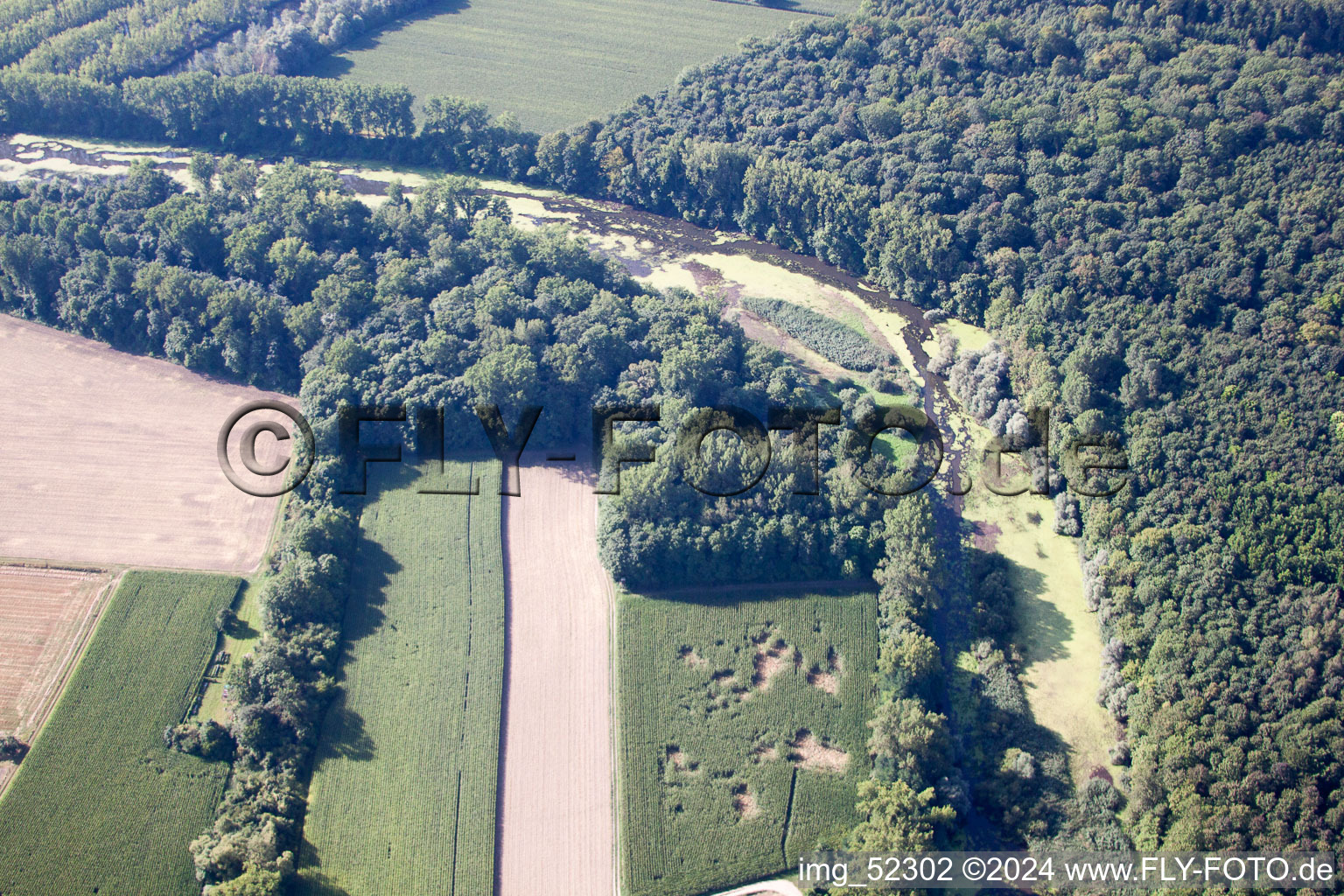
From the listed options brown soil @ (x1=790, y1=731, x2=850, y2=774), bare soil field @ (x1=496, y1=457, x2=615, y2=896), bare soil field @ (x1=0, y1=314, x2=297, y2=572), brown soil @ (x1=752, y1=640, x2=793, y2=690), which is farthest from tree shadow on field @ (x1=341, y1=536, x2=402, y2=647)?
brown soil @ (x1=790, y1=731, x2=850, y2=774)

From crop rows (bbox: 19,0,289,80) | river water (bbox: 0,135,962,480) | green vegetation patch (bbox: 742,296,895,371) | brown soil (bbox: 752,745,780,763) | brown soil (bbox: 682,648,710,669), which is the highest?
crop rows (bbox: 19,0,289,80)

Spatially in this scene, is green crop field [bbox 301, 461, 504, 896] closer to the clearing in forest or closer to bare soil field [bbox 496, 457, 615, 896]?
bare soil field [bbox 496, 457, 615, 896]

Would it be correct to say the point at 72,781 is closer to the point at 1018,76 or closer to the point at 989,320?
the point at 989,320

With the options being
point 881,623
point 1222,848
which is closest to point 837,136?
point 881,623

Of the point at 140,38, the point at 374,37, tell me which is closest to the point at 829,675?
the point at 374,37

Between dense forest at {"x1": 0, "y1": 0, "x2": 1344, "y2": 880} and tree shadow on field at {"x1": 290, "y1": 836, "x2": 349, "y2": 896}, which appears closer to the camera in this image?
tree shadow on field at {"x1": 290, "y1": 836, "x2": 349, "y2": 896}

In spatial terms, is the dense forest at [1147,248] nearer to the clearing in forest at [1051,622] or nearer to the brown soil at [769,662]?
the clearing in forest at [1051,622]
